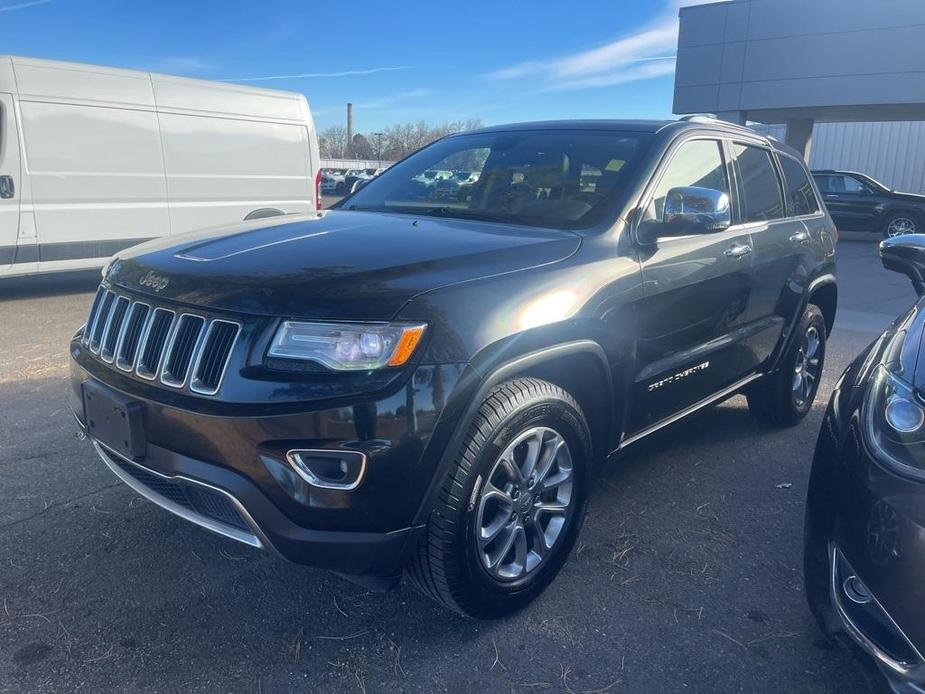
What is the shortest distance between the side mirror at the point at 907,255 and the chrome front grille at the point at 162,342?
2.97 meters

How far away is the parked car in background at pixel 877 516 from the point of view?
188 centimetres

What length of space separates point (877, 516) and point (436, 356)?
4.11 ft

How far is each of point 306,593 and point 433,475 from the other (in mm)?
947

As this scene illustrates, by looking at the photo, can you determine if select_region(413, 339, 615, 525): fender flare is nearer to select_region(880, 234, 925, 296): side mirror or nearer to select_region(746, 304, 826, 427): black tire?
select_region(880, 234, 925, 296): side mirror

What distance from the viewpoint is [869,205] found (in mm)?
17516

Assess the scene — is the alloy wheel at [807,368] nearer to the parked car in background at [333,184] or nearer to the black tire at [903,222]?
the black tire at [903,222]

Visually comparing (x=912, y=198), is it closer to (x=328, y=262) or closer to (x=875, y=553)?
(x=875, y=553)

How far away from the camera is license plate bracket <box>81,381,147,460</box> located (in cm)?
239

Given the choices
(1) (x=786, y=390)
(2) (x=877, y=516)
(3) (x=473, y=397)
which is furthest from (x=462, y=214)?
(1) (x=786, y=390)

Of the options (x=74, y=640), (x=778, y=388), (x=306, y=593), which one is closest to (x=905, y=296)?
(x=778, y=388)

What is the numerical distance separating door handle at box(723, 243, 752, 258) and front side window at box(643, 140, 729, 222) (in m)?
0.30

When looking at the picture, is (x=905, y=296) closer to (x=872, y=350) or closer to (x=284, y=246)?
(x=872, y=350)

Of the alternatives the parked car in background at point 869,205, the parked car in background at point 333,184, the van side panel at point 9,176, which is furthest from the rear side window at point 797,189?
the parked car in background at point 333,184

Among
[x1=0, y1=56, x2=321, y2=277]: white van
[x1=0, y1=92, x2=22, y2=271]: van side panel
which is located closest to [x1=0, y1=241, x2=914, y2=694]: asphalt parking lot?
[x1=0, y1=92, x2=22, y2=271]: van side panel
